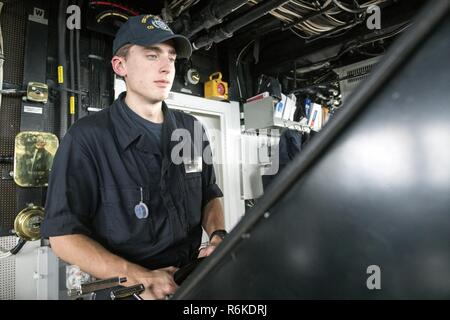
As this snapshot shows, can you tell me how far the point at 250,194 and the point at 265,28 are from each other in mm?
1600

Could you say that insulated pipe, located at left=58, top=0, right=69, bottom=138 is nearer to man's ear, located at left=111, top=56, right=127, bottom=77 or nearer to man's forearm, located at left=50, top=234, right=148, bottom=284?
man's ear, located at left=111, top=56, right=127, bottom=77

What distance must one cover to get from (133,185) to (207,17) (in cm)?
135

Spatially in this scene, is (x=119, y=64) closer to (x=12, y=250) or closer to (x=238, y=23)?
(x=238, y=23)

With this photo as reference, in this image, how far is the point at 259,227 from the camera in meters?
0.33

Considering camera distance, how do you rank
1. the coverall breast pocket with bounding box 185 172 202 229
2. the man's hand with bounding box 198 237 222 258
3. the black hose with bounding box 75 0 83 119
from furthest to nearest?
the black hose with bounding box 75 0 83 119, the coverall breast pocket with bounding box 185 172 202 229, the man's hand with bounding box 198 237 222 258

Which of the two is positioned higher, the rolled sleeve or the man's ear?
the man's ear

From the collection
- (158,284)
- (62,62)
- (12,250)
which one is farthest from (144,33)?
(12,250)

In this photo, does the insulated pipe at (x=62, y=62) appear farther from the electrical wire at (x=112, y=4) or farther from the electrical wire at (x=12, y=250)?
the electrical wire at (x=12, y=250)

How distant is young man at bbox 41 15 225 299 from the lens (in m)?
1.00

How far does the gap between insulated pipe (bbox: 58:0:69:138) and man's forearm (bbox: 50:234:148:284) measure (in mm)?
1053

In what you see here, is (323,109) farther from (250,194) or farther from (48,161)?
(48,161)

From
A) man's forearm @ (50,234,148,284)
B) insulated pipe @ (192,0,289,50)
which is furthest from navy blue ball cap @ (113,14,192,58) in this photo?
man's forearm @ (50,234,148,284)

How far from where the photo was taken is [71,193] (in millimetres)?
1048
